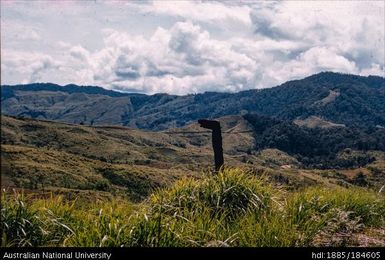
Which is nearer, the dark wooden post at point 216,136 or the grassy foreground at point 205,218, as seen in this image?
the grassy foreground at point 205,218

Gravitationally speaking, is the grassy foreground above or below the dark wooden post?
below

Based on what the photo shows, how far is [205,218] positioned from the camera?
10805mm

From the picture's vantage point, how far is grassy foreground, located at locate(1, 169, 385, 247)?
30.2 feet

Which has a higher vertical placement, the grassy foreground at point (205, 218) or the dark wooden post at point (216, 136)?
the dark wooden post at point (216, 136)

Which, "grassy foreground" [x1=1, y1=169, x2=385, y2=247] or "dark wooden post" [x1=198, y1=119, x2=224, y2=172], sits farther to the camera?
"dark wooden post" [x1=198, y1=119, x2=224, y2=172]

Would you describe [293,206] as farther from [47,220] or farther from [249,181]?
[47,220]

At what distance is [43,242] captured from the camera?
9.72 metres

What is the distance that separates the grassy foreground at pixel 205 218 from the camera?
9.20 metres

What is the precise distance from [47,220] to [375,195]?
1023 centimetres

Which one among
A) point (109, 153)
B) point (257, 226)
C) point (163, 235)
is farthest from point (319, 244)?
point (109, 153)

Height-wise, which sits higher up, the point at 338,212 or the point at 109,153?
the point at 338,212

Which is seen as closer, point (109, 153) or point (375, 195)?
point (375, 195)

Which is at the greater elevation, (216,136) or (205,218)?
(216,136)
